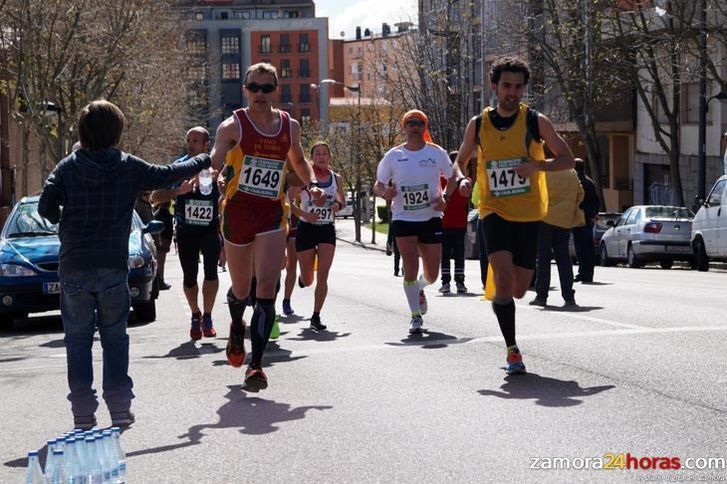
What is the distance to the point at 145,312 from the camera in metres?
16.3

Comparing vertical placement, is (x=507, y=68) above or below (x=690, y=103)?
below

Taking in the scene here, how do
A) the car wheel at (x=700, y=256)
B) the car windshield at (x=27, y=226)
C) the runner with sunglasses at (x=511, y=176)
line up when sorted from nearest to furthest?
the runner with sunglasses at (x=511, y=176), the car windshield at (x=27, y=226), the car wheel at (x=700, y=256)

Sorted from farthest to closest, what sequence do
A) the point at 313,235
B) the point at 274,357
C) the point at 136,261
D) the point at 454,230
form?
the point at 454,230 < the point at 136,261 < the point at 313,235 < the point at 274,357

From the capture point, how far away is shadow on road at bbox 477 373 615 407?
827cm

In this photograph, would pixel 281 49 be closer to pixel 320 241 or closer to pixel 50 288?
pixel 50 288

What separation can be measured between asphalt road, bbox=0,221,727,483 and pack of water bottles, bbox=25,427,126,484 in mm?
1265

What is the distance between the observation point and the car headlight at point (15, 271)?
15.8 meters

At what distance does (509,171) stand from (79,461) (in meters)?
5.05

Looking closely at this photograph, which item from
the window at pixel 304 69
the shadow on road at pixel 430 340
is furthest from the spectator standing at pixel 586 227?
the window at pixel 304 69

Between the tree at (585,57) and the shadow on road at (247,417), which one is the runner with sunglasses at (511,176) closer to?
the shadow on road at (247,417)

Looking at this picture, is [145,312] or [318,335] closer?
[318,335]

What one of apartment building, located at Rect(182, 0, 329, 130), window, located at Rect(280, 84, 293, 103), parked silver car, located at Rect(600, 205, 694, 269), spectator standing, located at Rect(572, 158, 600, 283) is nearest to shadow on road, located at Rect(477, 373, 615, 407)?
spectator standing, located at Rect(572, 158, 600, 283)

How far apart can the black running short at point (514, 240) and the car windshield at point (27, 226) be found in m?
8.70

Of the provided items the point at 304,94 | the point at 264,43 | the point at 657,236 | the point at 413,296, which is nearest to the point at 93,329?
the point at 413,296
